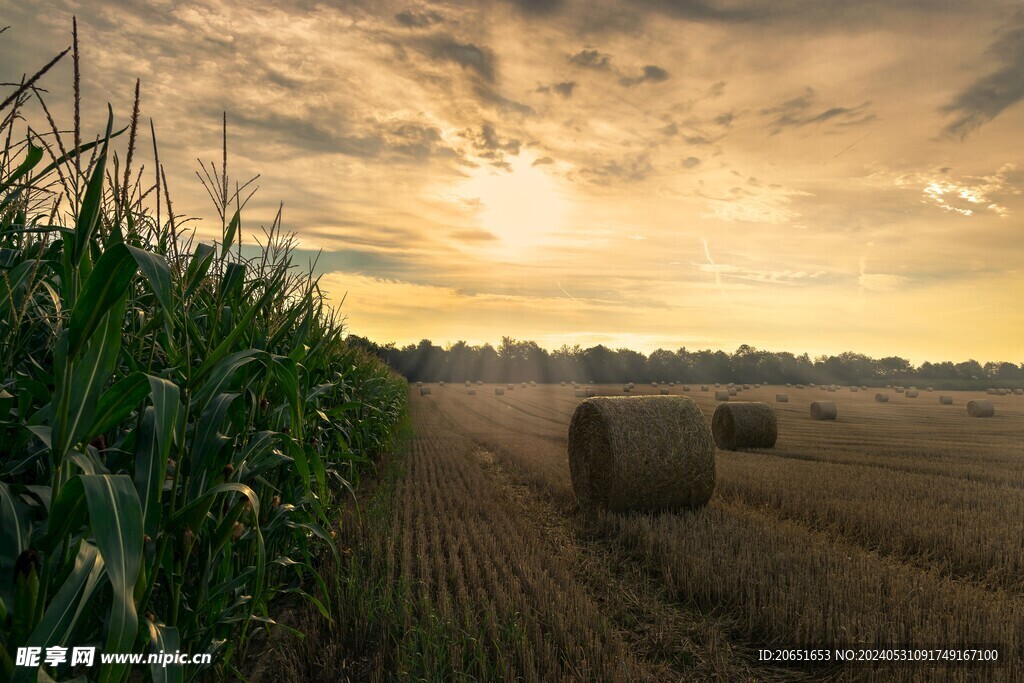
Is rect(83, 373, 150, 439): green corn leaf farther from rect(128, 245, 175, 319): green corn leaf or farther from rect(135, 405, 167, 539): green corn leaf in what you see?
rect(128, 245, 175, 319): green corn leaf

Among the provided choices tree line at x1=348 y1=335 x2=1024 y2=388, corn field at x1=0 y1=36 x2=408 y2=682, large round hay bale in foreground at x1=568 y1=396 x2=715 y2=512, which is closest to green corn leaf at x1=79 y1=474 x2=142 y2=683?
corn field at x1=0 y1=36 x2=408 y2=682

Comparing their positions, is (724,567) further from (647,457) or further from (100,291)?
(100,291)

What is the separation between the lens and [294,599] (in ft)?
17.6

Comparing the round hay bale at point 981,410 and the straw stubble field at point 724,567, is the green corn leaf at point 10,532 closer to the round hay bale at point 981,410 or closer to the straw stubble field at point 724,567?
the straw stubble field at point 724,567

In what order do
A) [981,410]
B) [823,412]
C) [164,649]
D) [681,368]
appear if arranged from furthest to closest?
[681,368]
[981,410]
[823,412]
[164,649]

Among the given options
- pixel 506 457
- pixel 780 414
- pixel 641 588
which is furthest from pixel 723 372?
pixel 641 588

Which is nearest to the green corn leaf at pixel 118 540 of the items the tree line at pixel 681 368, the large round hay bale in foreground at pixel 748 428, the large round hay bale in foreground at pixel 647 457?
the large round hay bale in foreground at pixel 647 457

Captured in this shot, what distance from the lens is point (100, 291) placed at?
66.2 inches

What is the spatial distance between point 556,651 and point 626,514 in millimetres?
4890

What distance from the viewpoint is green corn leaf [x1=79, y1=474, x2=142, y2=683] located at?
1.57 m

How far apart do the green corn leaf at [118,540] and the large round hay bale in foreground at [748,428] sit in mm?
17185

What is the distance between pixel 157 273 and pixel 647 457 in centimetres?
831

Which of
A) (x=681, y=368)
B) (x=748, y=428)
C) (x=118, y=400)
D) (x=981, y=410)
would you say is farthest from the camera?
(x=681, y=368)

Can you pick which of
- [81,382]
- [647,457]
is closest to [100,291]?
[81,382]
